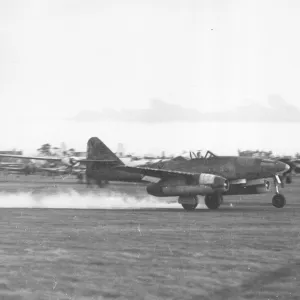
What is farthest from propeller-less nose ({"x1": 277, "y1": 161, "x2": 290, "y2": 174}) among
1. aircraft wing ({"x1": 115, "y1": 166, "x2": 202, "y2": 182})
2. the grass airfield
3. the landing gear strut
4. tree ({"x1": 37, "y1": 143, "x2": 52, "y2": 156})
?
tree ({"x1": 37, "y1": 143, "x2": 52, "y2": 156})

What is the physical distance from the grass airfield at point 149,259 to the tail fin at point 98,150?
1223 centimetres

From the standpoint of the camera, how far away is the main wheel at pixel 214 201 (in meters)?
30.1

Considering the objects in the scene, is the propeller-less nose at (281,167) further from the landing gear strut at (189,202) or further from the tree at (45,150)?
the tree at (45,150)

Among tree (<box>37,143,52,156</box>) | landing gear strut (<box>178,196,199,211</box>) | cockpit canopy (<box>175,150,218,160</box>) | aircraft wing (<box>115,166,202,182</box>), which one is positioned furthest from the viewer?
tree (<box>37,143,52,156</box>)

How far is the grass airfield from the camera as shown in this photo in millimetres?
9578

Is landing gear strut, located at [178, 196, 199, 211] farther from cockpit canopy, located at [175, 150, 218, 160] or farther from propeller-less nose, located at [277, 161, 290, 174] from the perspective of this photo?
propeller-less nose, located at [277, 161, 290, 174]

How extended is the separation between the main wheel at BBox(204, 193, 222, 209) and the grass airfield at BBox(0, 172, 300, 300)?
738 cm

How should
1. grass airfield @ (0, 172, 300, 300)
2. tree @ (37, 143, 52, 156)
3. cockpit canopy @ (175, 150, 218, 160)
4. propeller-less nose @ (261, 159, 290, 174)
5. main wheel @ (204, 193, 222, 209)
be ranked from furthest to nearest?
tree @ (37, 143, 52, 156) → cockpit canopy @ (175, 150, 218, 160) → main wheel @ (204, 193, 222, 209) → propeller-less nose @ (261, 159, 290, 174) → grass airfield @ (0, 172, 300, 300)

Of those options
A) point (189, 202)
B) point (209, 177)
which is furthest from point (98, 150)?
point (209, 177)

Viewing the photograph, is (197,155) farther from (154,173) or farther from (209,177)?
(154,173)

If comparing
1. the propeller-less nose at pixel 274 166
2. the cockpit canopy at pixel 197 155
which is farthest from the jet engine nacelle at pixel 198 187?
the propeller-less nose at pixel 274 166

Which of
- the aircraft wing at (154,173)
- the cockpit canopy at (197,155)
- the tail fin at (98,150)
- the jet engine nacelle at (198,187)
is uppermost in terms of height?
the tail fin at (98,150)

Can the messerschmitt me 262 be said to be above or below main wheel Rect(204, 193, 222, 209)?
above

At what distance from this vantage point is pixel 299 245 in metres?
15.1
